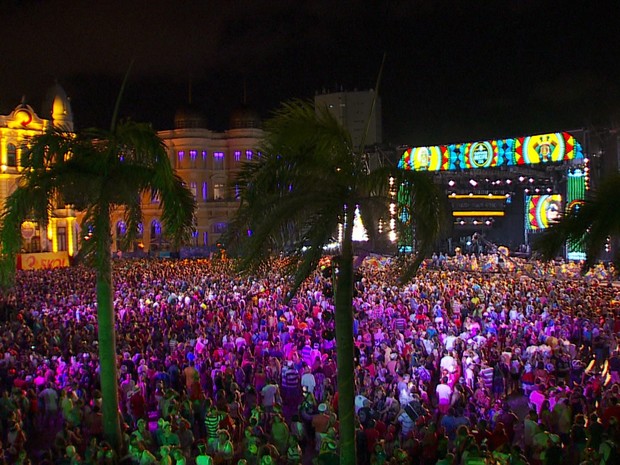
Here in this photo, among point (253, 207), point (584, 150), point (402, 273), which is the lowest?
point (402, 273)

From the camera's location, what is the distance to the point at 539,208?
147 ft

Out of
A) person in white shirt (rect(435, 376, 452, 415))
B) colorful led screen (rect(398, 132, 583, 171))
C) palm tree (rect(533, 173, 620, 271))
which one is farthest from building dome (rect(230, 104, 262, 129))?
person in white shirt (rect(435, 376, 452, 415))

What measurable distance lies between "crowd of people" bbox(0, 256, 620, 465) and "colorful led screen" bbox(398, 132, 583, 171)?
743 inches

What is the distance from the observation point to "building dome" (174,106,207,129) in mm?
61938

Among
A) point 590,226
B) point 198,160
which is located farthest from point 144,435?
point 198,160

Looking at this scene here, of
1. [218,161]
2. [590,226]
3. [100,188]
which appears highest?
[218,161]

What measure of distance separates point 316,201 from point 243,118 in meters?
57.1

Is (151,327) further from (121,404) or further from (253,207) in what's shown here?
(253,207)

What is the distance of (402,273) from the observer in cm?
745

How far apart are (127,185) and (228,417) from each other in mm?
3613

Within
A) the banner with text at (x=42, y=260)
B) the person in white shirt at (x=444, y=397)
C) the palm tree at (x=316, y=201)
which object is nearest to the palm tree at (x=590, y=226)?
the person in white shirt at (x=444, y=397)

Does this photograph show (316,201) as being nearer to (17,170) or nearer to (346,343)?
(346,343)

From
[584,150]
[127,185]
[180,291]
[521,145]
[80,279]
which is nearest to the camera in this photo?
[127,185]

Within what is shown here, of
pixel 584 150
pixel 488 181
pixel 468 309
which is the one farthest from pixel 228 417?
pixel 488 181
